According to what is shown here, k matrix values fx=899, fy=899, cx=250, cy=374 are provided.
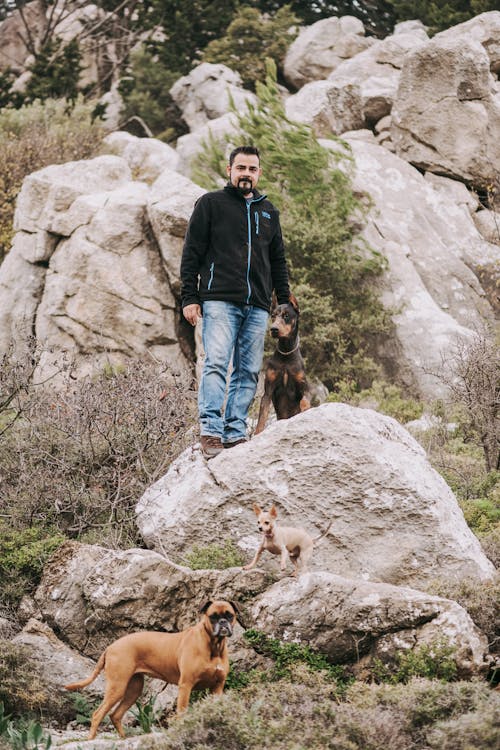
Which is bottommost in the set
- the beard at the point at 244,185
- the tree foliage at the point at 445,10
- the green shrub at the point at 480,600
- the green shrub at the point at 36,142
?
the tree foliage at the point at 445,10

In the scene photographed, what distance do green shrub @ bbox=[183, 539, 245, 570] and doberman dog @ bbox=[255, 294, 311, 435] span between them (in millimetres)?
1392

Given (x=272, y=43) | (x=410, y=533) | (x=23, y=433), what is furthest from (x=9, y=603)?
(x=272, y=43)

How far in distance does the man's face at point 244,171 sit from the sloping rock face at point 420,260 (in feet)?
20.0

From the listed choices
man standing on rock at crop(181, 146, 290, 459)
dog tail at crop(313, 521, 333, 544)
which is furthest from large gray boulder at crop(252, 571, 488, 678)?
man standing on rock at crop(181, 146, 290, 459)

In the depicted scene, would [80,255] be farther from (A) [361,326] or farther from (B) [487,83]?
(B) [487,83]

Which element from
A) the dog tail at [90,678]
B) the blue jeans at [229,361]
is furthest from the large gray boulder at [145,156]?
the dog tail at [90,678]

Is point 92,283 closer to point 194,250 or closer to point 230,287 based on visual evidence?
point 194,250

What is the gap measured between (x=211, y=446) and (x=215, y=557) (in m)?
0.83

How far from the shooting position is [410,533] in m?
6.16

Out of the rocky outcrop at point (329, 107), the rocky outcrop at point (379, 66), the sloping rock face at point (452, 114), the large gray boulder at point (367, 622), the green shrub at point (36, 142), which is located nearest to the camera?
the large gray boulder at point (367, 622)

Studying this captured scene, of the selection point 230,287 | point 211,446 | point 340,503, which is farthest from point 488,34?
point 340,503

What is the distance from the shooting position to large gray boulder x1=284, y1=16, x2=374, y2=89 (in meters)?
24.6

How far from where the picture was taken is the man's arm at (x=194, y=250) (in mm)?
6625

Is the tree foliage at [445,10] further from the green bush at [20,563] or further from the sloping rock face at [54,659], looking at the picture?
the sloping rock face at [54,659]
